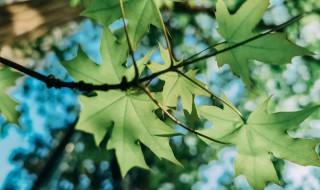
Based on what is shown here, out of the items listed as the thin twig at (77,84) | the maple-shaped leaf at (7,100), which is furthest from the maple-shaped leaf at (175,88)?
the maple-shaped leaf at (7,100)

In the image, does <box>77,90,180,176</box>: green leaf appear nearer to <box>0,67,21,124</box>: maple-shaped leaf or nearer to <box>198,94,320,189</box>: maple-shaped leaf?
<box>198,94,320,189</box>: maple-shaped leaf

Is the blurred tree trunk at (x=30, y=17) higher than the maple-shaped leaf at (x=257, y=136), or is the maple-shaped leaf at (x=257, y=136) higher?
the blurred tree trunk at (x=30, y=17)

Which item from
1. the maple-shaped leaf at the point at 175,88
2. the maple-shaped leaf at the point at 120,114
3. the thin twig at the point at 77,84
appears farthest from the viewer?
the maple-shaped leaf at the point at 175,88

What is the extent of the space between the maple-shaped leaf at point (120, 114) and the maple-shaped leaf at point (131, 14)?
0.05 m

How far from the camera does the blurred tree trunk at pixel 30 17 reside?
11.4 feet

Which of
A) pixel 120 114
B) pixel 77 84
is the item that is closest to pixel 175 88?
pixel 120 114

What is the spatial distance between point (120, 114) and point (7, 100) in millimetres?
430

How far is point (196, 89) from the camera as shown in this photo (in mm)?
1123

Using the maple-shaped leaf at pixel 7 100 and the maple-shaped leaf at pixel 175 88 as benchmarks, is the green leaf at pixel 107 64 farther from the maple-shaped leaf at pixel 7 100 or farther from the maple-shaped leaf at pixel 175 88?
the maple-shaped leaf at pixel 7 100

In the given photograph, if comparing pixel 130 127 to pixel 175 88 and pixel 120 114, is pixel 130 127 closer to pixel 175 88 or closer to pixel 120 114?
pixel 120 114

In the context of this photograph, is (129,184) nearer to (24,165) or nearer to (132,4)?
(24,165)

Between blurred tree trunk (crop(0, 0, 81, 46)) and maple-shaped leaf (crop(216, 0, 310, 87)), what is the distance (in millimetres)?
3001

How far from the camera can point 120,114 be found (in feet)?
3.48

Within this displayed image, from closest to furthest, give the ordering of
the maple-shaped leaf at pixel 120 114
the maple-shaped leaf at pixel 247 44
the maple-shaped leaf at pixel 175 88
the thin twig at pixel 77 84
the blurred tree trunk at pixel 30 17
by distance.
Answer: the thin twig at pixel 77 84 → the maple-shaped leaf at pixel 247 44 → the maple-shaped leaf at pixel 120 114 → the maple-shaped leaf at pixel 175 88 → the blurred tree trunk at pixel 30 17
